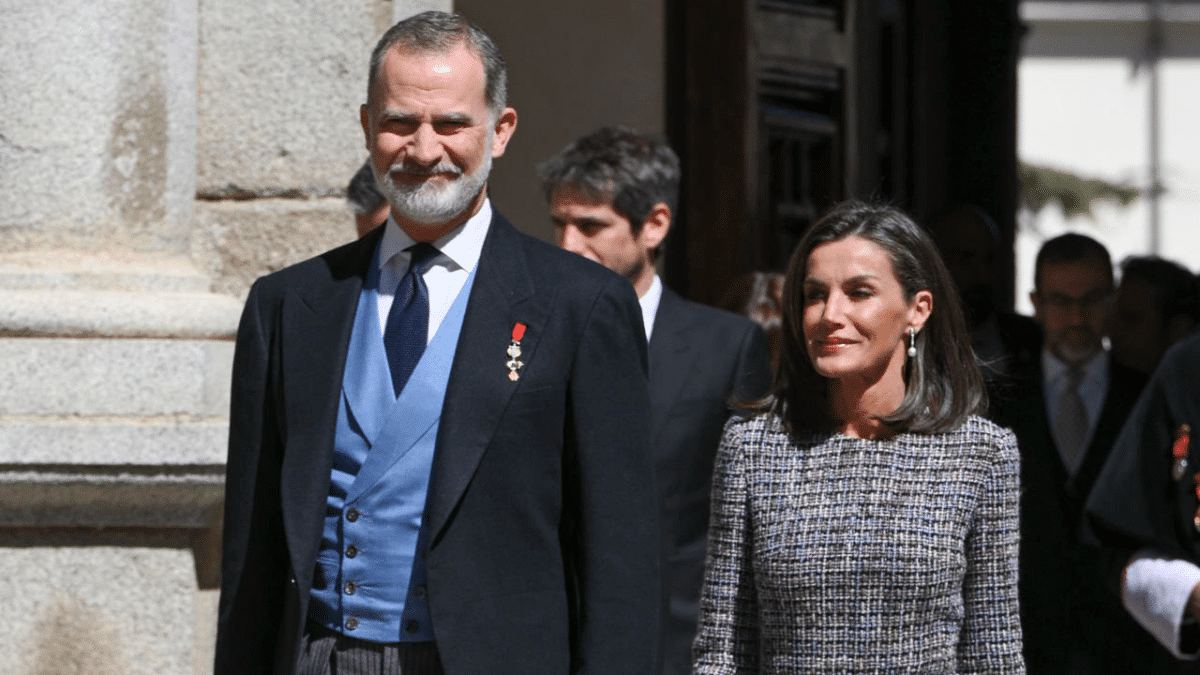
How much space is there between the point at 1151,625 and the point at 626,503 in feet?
3.41

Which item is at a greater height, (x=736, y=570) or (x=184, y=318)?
(x=184, y=318)

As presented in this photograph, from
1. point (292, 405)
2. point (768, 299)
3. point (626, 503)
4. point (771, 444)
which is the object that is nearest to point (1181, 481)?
point (771, 444)

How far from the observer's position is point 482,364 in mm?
2564

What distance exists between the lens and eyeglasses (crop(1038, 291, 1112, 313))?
5.30 meters

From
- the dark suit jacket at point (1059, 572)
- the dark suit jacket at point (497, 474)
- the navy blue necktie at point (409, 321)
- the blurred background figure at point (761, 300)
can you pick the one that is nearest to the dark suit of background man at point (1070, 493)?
the dark suit jacket at point (1059, 572)

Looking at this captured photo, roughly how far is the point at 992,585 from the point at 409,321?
1.01 metres

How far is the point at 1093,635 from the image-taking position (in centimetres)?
510

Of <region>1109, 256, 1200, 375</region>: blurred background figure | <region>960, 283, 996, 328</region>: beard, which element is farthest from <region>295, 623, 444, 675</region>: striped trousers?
<region>1109, 256, 1200, 375</region>: blurred background figure

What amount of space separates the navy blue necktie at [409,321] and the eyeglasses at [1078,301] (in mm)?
3050

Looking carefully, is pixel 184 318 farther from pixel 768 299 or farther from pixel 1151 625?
pixel 1151 625

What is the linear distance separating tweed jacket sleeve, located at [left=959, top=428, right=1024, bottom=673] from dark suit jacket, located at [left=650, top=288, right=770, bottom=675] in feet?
2.37

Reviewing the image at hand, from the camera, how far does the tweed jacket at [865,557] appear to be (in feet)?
9.50

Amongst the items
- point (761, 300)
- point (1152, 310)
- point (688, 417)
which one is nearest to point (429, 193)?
point (688, 417)

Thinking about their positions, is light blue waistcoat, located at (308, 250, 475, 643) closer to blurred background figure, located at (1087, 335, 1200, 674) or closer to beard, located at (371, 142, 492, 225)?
beard, located at (371, 142, 492, 225)
